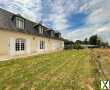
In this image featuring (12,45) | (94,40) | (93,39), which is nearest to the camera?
(12,45)

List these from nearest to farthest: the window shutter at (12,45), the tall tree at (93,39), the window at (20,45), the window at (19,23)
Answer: the window shutter at (12,45)
the window at (20,45)
the window at (19,23)
the tall tree at (93,39)

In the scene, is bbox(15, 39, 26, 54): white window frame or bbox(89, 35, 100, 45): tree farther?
bbox(89, 35, 100, 45): tree

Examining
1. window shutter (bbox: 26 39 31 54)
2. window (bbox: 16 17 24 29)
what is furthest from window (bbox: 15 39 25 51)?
window (bbox: 16 17 24 29)

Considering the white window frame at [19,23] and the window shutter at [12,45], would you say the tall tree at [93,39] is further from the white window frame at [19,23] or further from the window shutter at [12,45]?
the window shutter at [12,45]

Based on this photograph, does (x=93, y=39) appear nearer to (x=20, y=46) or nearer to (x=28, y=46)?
(x=28, y=46)

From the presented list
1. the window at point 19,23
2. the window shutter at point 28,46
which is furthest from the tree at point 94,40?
the window at point 19,23

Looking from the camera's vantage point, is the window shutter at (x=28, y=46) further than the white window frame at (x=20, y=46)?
Yes

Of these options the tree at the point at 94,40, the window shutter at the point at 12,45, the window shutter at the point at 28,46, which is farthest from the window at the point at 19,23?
the tree at the point at 94,40

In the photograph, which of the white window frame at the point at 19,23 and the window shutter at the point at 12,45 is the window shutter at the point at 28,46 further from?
the window shutter at the point at 12,45

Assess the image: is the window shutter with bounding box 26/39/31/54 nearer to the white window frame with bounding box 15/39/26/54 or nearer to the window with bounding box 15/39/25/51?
the white window frame with bounding box 15/39/26/54

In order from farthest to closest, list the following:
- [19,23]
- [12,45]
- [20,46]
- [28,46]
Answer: [28,46] → [19,23] → [20,46] → [12,45]

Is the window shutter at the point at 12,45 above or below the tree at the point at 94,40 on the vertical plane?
below

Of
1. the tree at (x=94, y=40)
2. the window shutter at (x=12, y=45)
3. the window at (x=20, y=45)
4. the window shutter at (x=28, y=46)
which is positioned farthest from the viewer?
the tree at (x=94, y=40)

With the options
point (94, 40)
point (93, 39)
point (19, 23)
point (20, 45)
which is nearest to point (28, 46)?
point (20, 45)
